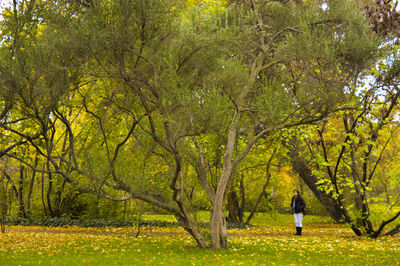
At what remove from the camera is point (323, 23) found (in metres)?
10.2

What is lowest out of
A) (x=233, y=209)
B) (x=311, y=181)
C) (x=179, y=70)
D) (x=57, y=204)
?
(x=233, y=209)

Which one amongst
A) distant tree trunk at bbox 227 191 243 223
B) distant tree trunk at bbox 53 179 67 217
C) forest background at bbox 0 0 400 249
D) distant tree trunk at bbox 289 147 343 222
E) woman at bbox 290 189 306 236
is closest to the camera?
forest background at bbox 0 0 400 249

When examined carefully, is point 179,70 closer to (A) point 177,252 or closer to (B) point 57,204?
(A) point 177,252

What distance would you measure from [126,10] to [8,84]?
3192mm

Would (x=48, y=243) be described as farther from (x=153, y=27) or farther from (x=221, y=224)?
(x=153, y=27)

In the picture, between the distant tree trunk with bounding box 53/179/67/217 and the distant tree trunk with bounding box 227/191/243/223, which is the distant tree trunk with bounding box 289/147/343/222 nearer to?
the distant tree trunk with bounding box 227/191/243/223

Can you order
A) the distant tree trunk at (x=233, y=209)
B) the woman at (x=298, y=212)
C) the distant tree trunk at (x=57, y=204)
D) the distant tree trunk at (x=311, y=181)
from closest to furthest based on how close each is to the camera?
the woman at (x=298, y=212) < the distant tree trunk at (x=311, y=181) < the distant tree trunk at (x=57, y=204) < the distant tree trunk at (x=233, y=209)

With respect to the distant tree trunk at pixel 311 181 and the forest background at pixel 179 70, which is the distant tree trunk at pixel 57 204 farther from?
the distant tree trunk at pixel 311 181

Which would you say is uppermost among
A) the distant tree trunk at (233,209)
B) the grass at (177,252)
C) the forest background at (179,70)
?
the forest background at (179,70)

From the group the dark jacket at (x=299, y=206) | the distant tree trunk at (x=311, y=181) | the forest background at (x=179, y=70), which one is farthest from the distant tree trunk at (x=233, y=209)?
the forest background at (x=179, y=70)

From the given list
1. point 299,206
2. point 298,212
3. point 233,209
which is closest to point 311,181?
point 299,206

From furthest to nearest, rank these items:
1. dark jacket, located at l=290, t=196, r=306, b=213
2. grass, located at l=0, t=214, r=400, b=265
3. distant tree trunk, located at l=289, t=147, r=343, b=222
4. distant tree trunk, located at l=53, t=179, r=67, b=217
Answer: distant tree trunk, located at l=53, t=179, r=67, b=217 < distant tree trunk, located at l=289, t=147, r=343, b=222 < dark jacket, located at l=290, t=196, r=306, b=213 < grass, located at l=0, t=214, r=400, b=265

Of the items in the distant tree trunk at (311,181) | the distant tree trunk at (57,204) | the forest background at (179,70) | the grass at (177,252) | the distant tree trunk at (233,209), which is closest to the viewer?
the grass at (177,252)

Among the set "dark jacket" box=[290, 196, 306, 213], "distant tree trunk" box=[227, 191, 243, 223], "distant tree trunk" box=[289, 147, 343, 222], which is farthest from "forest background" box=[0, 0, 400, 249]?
"distant tree trunk" box=[227, 191, 243, 223]
